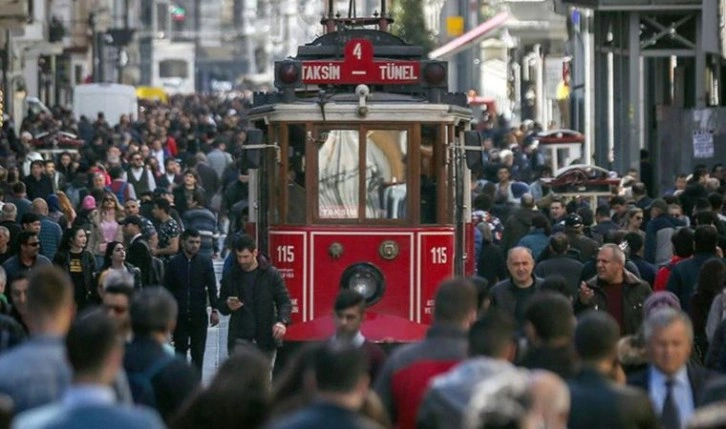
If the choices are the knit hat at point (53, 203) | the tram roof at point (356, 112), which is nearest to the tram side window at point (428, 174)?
the tram roof at point (356, 112)

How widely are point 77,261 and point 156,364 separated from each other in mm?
8223

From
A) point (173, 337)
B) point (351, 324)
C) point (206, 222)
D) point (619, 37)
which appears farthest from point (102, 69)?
point (351, 324)

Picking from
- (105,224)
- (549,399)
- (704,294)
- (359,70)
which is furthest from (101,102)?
(549,399)

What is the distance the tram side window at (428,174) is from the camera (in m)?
18.8

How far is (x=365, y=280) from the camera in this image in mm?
18516

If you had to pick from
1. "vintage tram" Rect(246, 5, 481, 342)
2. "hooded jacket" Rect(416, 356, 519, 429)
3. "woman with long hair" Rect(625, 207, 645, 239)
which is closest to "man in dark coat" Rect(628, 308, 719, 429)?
"hooded jacket" Rect(416, 356, 519, 429)

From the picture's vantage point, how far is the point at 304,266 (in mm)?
18609

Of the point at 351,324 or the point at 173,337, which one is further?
the point at 173,337

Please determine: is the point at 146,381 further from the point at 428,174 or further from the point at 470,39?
the point at 470,39

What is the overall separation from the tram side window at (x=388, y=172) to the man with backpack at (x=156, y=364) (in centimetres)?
809

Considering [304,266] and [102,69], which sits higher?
[102,69]

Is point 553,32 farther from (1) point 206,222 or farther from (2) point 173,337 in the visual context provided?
(2) point 173,337

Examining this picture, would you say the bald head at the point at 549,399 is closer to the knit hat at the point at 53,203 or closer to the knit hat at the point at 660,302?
the knit hat at the point at 660,302

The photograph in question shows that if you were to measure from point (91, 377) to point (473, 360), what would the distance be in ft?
4.73
